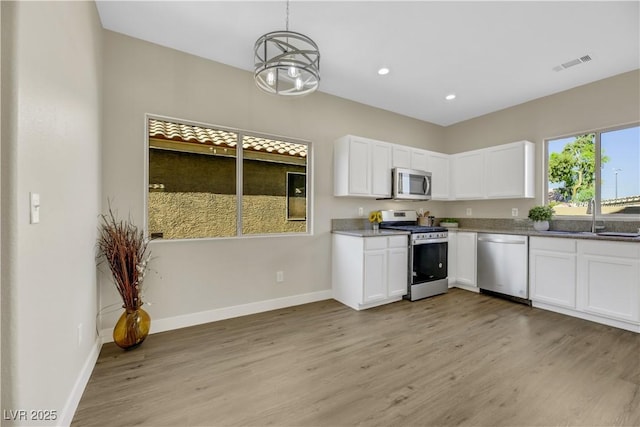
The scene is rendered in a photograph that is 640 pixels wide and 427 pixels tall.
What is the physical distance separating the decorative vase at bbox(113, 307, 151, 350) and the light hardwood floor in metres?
0.09

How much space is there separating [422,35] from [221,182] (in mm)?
2581

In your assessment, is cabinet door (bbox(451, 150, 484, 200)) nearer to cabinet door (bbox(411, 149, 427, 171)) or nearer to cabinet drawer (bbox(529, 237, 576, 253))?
cabinet door (bbox(411, 149, 427, 171))

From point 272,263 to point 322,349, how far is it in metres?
1.28

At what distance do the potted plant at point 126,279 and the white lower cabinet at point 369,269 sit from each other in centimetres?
221

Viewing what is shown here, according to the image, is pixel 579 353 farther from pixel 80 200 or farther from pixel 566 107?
pixel 80 200

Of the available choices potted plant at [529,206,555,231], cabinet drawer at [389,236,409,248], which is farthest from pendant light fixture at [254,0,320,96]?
potted plant at [529,206,555,231]

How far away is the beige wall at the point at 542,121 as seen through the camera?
3.32 metres

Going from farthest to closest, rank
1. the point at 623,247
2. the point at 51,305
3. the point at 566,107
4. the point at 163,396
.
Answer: the point at 566,107, the point at 623,247, the point at 163,396, the point at 51,305

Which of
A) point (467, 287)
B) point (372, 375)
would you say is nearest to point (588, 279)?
point (467, 287)

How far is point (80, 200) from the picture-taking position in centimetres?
183

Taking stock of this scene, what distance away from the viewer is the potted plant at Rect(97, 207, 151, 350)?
91.4 inches

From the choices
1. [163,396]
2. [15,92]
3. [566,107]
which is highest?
[566,107]

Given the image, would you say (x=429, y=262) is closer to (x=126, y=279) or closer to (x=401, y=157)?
(x=401, y=157)

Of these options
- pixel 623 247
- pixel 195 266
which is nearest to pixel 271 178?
pixel 195 266
